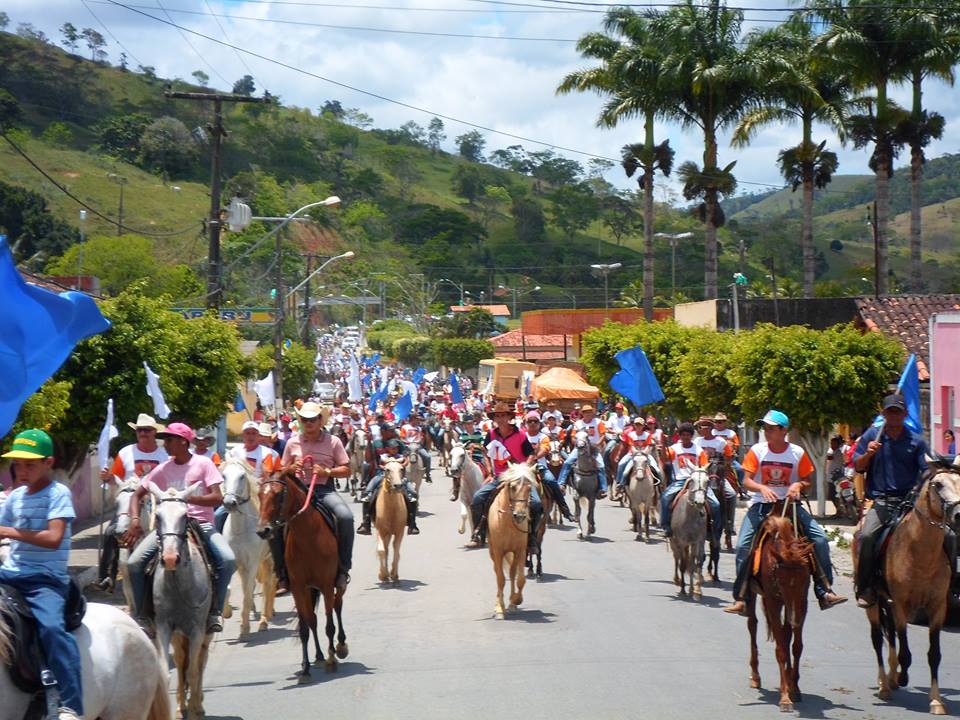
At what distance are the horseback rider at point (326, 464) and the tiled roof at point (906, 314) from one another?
2404cm

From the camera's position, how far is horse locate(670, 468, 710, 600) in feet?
57.0

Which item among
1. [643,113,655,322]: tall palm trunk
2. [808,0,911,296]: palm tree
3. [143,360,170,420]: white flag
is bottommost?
[143,360,170,420]: white flag

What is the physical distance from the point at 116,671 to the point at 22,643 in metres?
0.95

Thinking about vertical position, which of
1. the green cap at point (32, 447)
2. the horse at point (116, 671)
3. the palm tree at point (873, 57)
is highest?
the palm tree at point (873, 57)

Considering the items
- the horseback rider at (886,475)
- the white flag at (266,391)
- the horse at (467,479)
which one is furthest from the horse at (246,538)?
the white flag at (266,391)

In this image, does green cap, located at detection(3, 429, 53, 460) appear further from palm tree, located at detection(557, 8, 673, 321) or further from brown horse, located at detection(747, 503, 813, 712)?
palm tree, located at detection(557, 8, 673, 321)

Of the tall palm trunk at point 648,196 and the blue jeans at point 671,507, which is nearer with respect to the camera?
the blue jeans at point 671,507

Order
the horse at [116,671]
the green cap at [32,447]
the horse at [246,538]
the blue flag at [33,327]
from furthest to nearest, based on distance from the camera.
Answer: the horse at [246,538]
the blue flag at [33,327]
the horse at [116,671]
the green cap at [32,447]

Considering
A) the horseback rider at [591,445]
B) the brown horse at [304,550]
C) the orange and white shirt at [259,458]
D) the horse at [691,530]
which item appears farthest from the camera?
the horseback rider at [591,445]

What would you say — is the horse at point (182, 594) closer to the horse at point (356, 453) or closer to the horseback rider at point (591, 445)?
the horseback rider at point (591, 445)

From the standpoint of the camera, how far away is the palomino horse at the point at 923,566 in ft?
34.6

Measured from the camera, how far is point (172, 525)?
32.9ft

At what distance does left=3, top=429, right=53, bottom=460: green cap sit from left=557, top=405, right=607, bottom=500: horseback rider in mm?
16960

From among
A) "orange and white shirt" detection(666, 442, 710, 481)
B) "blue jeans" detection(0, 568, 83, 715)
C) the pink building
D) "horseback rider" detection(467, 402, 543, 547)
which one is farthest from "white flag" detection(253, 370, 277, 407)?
"blue jeans" detection(0, 568, 83, 715)
